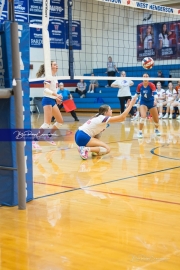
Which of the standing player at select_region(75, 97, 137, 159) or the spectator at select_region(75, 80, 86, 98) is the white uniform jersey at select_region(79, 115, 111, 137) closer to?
the standing player at select_region(75, 97, 137, 159)

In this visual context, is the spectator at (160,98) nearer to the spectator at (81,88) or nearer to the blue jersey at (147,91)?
the spectator at (81,88)

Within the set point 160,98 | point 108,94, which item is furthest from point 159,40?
point 160,98

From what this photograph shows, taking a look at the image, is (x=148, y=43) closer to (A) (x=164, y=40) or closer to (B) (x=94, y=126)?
(A) (x=164, y=40)

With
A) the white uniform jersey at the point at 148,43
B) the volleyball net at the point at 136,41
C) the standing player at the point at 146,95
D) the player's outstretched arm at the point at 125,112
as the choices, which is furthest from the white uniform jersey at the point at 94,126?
the white uniform jersey at the point at 148,43

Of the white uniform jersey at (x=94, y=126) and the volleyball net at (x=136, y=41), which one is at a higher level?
the volleyball net at (x=136, y=41)

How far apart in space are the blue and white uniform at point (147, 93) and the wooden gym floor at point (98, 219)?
3.16m

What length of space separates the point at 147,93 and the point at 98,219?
6.34 meters

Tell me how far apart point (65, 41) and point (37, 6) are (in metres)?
1.80

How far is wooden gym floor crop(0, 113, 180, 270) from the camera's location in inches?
121

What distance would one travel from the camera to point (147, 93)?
10.0m

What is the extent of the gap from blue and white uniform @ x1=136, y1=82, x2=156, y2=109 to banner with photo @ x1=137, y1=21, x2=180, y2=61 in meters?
9.11

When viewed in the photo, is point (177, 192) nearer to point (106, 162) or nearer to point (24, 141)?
point (24, 141)

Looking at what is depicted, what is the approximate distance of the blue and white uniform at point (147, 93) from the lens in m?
9.98

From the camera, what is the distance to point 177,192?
4926mm
